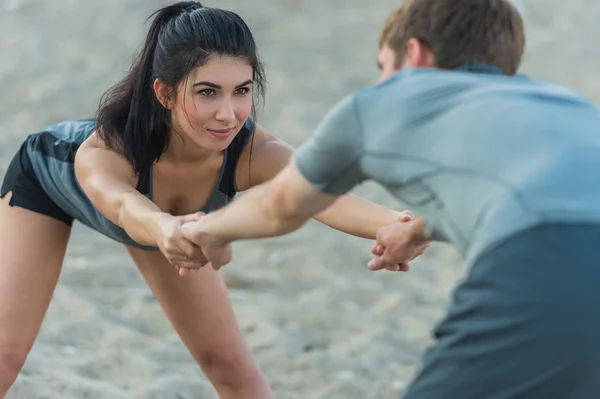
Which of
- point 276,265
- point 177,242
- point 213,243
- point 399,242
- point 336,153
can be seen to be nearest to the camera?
point 336,153

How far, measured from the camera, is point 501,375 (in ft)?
6.34

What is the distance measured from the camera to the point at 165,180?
3137mm

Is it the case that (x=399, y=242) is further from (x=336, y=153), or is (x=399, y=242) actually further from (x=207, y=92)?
(x=336, y=153)

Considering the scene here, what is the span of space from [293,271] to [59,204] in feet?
9.20

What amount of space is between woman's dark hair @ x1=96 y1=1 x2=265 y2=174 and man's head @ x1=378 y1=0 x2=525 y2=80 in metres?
0.93

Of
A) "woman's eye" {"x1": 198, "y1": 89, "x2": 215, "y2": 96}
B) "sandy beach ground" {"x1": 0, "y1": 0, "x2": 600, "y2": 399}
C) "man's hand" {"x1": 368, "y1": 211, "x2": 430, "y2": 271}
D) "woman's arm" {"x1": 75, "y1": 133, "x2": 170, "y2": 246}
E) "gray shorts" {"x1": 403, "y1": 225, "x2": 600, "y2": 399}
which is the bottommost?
"sandy beach ground" {"x1": 0, "y1": 0, "x2": 600, "y2": 399}

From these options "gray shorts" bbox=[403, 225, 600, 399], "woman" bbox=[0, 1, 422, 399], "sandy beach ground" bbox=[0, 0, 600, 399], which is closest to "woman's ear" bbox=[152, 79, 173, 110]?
"woman" bbox=[0, 1, 422, 399]

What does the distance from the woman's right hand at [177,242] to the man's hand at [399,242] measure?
1.67 ft

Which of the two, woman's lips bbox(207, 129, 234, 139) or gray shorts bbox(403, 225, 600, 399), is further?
woman's lips bbox(207, 129, 234, 139)

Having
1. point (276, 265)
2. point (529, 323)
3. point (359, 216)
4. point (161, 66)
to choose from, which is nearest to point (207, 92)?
point (161, 66)

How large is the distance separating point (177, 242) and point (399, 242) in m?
0.61

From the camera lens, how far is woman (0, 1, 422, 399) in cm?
292

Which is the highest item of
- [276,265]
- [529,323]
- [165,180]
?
[165,180]

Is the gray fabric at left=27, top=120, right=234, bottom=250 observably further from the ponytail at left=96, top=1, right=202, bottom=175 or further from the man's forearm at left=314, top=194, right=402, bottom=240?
the man's forearm at left=314, top=194, right=402, bottom=240
